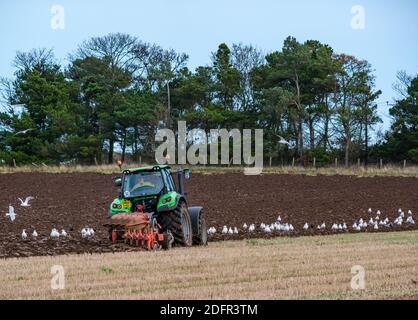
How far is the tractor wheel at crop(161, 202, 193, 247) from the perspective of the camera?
17938 mm

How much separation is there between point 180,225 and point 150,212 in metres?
0.75

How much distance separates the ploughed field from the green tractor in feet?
1.30

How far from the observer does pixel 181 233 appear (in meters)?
18.2

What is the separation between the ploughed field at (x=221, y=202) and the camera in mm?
19922

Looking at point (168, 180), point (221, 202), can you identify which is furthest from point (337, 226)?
point (168, 180)

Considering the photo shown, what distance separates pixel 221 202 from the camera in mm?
32156

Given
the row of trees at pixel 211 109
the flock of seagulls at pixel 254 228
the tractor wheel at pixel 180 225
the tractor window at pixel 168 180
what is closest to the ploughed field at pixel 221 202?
the flock of seagulls at pixel 254 228

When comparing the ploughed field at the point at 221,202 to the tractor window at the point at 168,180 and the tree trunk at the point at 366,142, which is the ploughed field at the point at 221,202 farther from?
the tree trunk at the point at 366,142

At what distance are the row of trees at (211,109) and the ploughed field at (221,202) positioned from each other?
16753 mm

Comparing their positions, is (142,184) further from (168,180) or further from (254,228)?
(254,228)

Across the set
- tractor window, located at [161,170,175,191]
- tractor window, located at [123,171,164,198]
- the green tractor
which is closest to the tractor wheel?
the green tractor

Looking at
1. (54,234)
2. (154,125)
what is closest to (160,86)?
(154,125)

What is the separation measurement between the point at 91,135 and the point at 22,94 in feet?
27.3

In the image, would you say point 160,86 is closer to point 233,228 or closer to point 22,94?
point 22,94
